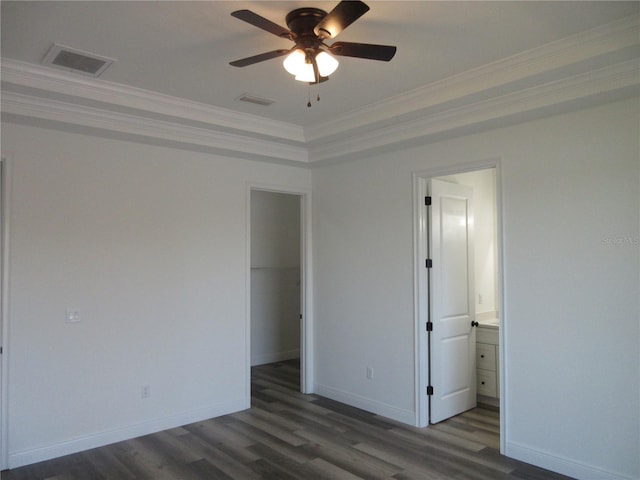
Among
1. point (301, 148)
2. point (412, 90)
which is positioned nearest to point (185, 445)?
point (301, 148)

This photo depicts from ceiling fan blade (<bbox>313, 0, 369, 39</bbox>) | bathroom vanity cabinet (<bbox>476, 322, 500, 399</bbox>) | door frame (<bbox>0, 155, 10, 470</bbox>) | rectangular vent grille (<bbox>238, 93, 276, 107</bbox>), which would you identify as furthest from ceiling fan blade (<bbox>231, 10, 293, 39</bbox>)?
bathroom vanity cabinet (<bbox>476, 322, 500, 399</bbox>)

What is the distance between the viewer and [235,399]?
15.9ft

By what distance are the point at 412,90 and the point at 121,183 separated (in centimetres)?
261

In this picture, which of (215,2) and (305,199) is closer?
(215,2)

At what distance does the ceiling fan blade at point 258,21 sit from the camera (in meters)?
2.09

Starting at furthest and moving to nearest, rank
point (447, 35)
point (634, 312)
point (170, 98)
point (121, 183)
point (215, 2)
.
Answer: point (121, 183)
point (170, 98)
point (634, 312)
point (447, 35)
point (215, 2)

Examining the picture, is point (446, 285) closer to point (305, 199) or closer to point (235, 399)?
point (305, 199)

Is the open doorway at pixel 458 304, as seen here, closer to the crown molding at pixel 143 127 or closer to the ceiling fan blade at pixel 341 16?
the crown molding at pixel 143 127

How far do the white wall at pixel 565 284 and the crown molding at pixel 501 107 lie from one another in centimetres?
25

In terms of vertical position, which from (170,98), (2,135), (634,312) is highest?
(170,98)

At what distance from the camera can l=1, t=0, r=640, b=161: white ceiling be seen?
253 cm

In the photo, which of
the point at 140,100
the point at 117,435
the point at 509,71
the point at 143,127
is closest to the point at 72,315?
the point at 117,435

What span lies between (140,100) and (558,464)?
419cm

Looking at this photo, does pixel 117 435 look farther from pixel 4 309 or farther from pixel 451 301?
pixel 451 301
